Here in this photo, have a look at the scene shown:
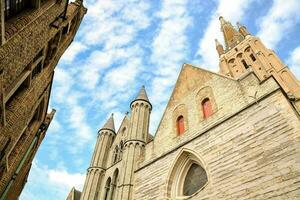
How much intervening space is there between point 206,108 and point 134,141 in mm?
4643

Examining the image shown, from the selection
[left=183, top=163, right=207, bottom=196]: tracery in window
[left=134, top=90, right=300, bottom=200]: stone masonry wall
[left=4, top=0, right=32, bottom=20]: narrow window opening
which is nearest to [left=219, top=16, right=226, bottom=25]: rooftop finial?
[left=134, top=90, right=300, bottom=200]: stone masonry wall

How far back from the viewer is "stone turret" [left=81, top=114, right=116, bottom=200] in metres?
15.4

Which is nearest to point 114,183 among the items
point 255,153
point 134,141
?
point 134,141

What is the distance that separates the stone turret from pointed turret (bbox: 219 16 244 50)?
70.7ft

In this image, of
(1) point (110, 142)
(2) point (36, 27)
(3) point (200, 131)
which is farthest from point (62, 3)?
(1) point (110, 142)

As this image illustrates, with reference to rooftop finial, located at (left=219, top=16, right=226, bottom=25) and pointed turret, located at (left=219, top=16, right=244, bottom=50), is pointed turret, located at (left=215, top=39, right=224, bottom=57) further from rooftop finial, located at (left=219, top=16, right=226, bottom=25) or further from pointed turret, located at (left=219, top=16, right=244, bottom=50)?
rooftop finial, located at (left=219, top=16, right=226, bottom=25)

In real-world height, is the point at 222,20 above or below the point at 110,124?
above

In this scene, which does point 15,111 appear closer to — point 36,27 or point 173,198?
point 36,27

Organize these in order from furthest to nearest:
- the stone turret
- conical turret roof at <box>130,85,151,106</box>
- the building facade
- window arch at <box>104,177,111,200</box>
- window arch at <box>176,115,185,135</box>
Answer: conical turret roof at <box>130,85,151,106</box>
the stone turret
window arch at <box>104,177,111,200</box>
window arch at <box>176,115,185,135</box>
the building facade

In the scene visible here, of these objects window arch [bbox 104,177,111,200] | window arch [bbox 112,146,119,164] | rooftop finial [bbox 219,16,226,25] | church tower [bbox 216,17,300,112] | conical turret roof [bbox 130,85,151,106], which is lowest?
window arch [bbox 104,177,111,200]

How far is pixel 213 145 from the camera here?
8.43 metres

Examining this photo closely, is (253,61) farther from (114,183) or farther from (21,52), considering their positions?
(21,52)

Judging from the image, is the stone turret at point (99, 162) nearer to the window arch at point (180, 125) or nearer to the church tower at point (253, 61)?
the window arch at point (180, 125)

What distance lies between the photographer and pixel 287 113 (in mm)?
6828
